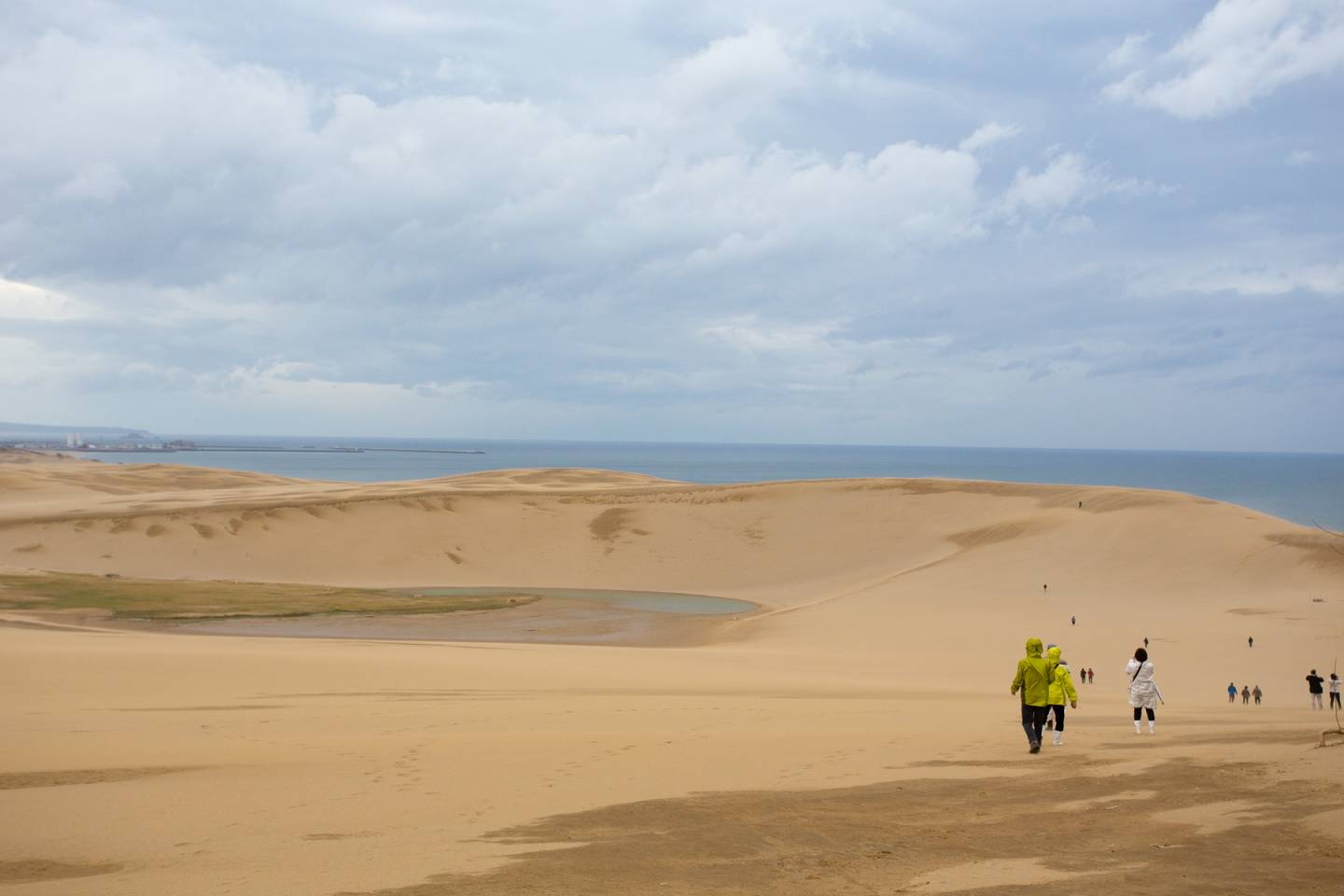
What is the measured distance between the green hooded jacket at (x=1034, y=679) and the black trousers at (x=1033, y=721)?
54mm

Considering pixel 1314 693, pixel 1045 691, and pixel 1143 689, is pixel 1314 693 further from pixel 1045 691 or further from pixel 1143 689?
pixel 1045 691

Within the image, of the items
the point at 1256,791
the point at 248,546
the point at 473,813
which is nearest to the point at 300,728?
the point at 473,813

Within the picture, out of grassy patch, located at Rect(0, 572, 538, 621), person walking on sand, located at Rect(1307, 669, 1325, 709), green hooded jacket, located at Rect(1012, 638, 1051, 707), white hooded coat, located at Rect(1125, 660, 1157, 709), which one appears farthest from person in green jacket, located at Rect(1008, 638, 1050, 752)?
grassy patch, located at Rect(0, 572, 538, 621)

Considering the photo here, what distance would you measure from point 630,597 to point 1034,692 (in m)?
30.4

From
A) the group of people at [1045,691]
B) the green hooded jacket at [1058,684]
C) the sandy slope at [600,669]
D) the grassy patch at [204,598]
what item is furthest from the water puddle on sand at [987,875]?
the grassy patch at [204,598]

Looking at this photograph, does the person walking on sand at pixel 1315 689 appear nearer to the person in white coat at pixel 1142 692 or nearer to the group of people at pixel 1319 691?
the group of people at pixel 1319 691

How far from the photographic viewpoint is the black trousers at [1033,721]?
10625 millimetres

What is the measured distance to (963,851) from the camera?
740 cm

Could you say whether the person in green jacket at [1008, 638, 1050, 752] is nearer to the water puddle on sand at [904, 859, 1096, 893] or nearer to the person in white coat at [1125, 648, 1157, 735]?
the person in white coat at [1125, 648, 1157, 735]

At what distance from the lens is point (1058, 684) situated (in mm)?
11008

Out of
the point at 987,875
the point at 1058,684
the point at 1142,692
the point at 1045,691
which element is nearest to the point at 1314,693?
the point at 1142,692

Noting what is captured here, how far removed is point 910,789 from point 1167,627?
2230 centimetres

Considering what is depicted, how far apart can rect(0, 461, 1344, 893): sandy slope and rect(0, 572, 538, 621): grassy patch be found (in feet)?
15.5

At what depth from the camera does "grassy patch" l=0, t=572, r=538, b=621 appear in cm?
3272
